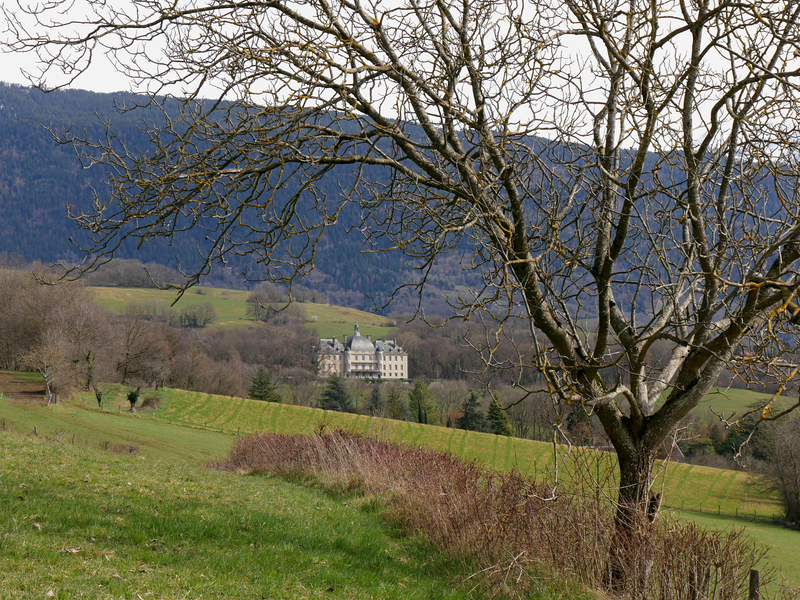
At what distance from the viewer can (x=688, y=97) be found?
543 centimetres

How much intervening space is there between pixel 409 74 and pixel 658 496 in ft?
14.3

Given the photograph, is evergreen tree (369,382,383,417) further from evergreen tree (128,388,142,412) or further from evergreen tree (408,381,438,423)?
evergreen tree (128,388,142,412)

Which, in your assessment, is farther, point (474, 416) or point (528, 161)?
point (474, 416)

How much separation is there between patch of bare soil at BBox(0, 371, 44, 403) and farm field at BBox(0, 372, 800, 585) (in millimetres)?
2792

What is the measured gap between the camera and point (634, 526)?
5.68 metres

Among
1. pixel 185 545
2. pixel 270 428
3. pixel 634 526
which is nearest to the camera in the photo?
pixel 634 526

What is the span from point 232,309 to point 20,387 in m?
90.0

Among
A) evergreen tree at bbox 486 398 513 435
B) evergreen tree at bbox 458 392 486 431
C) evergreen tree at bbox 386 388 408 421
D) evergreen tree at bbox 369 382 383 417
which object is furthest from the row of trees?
evergreen tree at bbox 486 398 513 435

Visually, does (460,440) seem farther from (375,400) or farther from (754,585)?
(754,585)

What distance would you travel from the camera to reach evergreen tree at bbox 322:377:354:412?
71.4 meters

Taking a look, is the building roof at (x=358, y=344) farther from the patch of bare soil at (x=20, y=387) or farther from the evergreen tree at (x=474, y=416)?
the patch of bare soil at (x=20, y=387)

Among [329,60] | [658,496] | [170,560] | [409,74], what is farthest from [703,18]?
[170,560]

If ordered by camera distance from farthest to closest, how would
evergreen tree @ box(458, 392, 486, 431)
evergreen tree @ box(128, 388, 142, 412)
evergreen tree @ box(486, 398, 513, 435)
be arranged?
evergreen tree @ box(458, 392, 486, 431) < evergreen tree @ box(486, 398, 513, 435) < evergreen tree @ box(128, 388, 142, 412)

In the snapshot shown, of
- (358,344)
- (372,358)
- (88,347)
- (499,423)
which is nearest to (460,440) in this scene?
(499,423)
